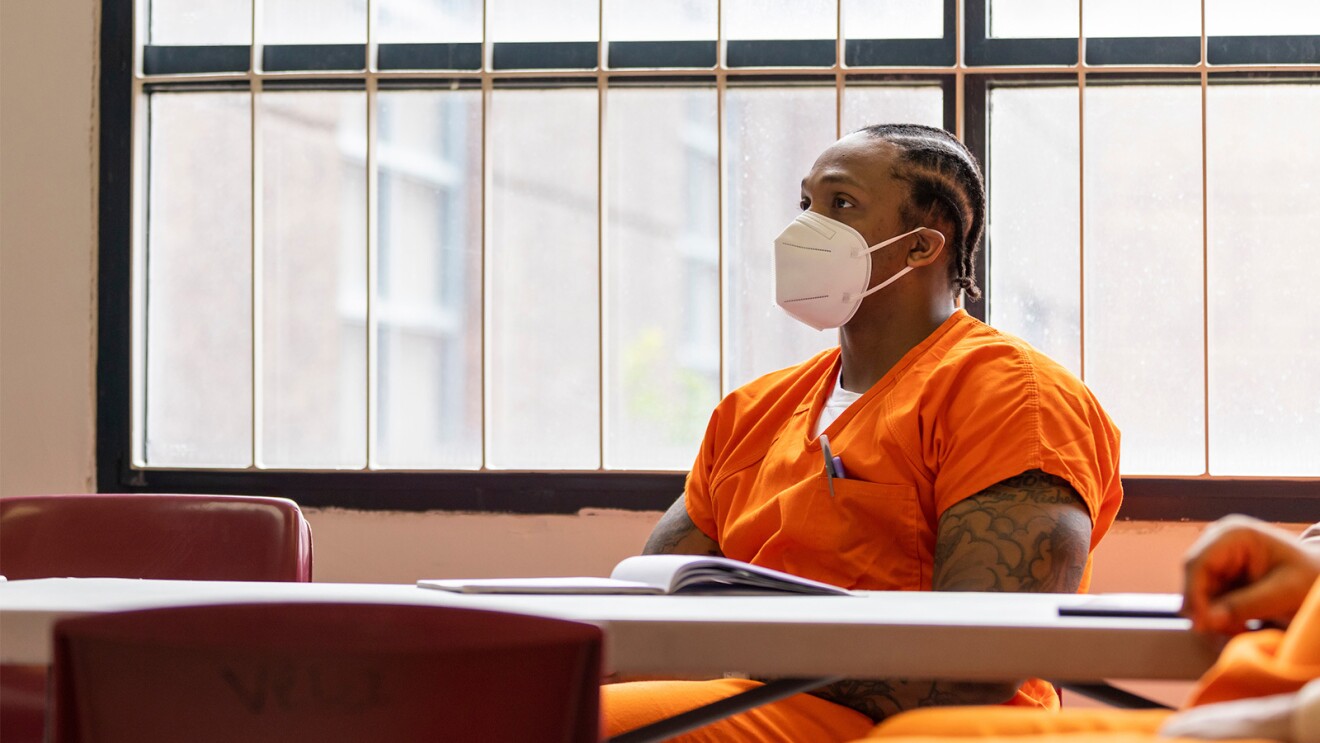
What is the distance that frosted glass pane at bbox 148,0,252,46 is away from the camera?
309 cm

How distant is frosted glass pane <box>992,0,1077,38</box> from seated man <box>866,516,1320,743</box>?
183cm

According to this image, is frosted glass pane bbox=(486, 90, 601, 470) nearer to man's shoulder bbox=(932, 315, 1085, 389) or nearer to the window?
the window

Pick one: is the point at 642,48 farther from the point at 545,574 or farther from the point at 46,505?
the point at 46,505

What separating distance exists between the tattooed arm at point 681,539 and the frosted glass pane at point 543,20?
1248mm

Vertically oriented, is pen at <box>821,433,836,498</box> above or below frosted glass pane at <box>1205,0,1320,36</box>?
below

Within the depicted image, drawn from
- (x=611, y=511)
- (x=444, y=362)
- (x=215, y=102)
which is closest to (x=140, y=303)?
(x=215, y=102)

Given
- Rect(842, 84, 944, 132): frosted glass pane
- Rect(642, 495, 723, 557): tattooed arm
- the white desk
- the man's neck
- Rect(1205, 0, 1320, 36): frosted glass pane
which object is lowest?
Rect(642, 495, 723, 557): tattooed arm

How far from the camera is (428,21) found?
3.03 metres

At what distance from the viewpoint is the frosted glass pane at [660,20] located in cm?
296

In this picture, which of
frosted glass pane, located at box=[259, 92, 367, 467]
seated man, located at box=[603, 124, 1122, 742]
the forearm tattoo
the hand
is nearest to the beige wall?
frosted glass pane, located at box=[259, 92, 367, 467]

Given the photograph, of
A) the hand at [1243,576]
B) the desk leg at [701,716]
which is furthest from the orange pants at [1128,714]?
the desk leg at [701,716]

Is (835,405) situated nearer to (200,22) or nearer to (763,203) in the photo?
(763,203)

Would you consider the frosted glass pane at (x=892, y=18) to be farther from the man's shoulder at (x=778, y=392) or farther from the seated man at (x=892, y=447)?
the man's shoulder at (x=778, y=392)

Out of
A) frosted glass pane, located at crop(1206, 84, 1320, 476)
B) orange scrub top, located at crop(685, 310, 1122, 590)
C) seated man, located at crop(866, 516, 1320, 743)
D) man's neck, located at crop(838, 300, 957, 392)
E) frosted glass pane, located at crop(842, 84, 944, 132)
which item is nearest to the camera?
seated man, located at crop(866, 516, 1320, 743)
